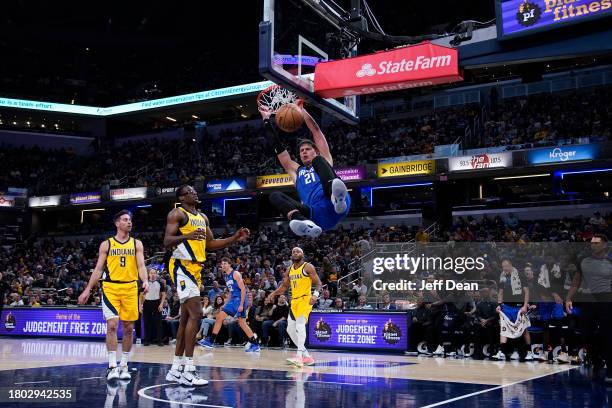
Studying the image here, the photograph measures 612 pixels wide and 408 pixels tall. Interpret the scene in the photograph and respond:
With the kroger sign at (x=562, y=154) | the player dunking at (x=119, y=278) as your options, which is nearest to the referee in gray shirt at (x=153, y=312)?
the player dunking at (x=119, y=278)

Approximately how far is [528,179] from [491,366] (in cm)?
1814

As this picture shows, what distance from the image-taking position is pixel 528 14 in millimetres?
8062

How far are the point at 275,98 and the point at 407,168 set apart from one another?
55.2 ft

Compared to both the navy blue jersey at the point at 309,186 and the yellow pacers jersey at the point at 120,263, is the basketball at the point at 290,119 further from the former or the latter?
the yellow pacers jersey at the point at 120,263

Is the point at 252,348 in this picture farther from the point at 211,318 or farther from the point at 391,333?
the point at 391,333

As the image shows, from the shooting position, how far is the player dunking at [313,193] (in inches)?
227

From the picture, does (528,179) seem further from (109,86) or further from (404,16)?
(109,86)

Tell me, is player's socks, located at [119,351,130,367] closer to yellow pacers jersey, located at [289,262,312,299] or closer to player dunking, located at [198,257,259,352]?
yellow pacers jersey, located at [289,262,312,299]

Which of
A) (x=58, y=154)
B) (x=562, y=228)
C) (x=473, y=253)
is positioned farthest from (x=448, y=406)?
(x=58, y=154)

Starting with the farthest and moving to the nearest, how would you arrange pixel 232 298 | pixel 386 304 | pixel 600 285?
pixel 386 304, pixel 232 298, pixel 600 285

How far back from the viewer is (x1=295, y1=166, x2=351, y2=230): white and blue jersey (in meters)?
6.17

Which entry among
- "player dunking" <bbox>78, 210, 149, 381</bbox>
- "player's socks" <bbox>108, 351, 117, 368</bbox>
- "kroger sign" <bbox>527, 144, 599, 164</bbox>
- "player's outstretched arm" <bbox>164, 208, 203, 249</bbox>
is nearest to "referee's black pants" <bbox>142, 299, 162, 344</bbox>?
"player dunking" <bbox>78, 210, 149, 381</bbox>

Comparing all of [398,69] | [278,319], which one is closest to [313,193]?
[398,69]

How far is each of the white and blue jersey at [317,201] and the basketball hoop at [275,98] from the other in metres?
1.40
